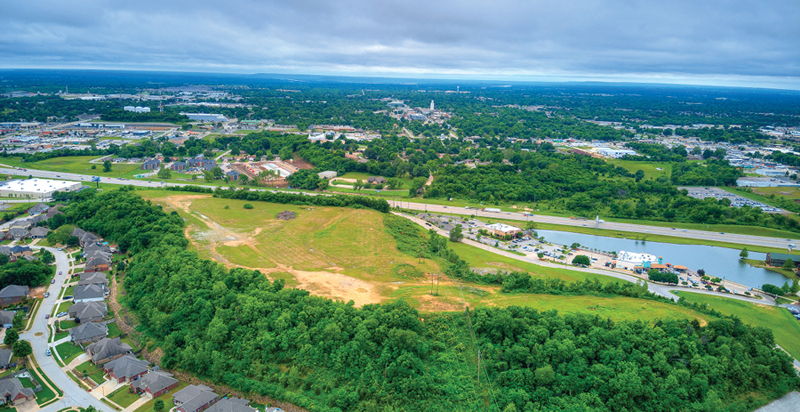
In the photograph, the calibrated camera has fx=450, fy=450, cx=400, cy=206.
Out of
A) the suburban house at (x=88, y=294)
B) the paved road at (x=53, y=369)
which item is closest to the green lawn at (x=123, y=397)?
the paved road at (x=53, y=369)

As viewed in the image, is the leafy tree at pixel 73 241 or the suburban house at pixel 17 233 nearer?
the leafy tree at pixel 73 241

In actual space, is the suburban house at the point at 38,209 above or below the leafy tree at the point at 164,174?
below

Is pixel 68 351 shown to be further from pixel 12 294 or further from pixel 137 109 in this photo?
pixel 137 109

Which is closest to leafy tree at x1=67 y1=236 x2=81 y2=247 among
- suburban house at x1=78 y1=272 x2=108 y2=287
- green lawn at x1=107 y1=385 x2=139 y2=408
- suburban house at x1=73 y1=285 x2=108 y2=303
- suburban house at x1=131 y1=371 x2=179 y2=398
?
suburban house at x1=78 y1=272 x2=108 y2=287

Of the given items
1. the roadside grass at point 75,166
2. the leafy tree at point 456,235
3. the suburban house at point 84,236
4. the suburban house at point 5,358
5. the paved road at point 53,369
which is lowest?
the paved road at point 53,369

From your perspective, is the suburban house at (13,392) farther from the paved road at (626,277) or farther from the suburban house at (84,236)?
the paved road at (626,277)

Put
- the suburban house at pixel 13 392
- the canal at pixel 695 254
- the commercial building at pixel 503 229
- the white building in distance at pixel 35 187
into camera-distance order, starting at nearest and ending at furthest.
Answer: the suburban house at pixel 13 392
the canal at pixel 695 254
the commercial building at pixel 503 229
the white building in distance at pixel 35 187

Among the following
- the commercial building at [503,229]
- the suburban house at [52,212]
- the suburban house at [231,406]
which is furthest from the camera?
the commercial building at [503,229]

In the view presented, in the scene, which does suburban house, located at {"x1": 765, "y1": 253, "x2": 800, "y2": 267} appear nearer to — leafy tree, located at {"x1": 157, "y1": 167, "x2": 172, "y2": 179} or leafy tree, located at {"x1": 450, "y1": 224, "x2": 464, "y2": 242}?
leafy tree, located at {"x1": 450, "y1": 224, "x2": 464, "y2": 242}
